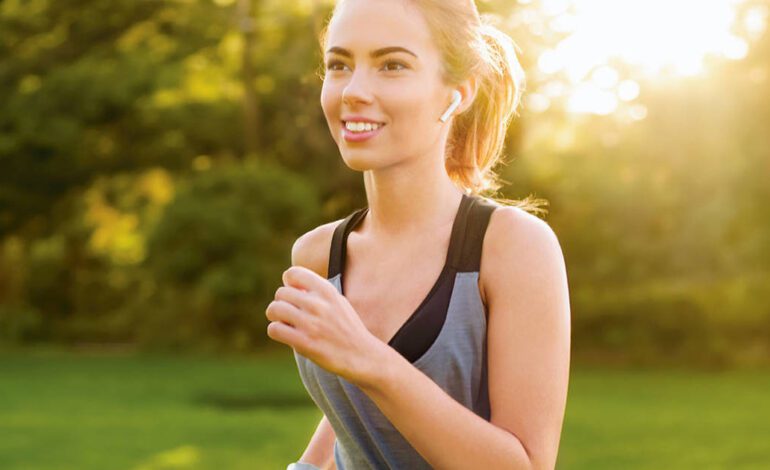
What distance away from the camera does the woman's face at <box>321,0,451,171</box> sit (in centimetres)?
172

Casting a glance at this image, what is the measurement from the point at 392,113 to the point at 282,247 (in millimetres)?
21775

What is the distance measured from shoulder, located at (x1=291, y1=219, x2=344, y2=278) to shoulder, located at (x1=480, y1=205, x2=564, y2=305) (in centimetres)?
44

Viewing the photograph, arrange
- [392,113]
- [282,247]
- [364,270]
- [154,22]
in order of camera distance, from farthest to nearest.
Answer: [154,22] → [282,247] → [364,270] → [392,113]

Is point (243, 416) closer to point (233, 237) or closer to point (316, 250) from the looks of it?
point (233, 237)

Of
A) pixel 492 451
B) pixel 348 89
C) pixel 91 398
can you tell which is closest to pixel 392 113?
pixel 348 89

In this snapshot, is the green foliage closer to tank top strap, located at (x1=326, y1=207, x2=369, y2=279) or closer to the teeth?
tank top strap, located at (x1=326, y1=207, x2=369, y2=279)

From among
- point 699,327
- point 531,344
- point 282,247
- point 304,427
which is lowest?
point 531,344

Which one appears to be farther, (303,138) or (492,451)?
(303,138)

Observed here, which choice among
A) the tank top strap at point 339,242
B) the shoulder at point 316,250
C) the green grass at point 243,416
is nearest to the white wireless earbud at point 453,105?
the tank top strap at point 339,242

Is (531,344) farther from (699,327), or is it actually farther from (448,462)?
(699,327)

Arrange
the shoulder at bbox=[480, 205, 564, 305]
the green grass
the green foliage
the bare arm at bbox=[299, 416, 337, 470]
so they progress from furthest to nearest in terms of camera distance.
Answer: the green foliage < the green grass < the bare arm at bbox=[299, 416, 337, 470] < the shoulder at bbox=[480, 205, 564, 305]

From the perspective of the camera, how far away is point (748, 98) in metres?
21.2

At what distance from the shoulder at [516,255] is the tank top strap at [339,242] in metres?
0.30

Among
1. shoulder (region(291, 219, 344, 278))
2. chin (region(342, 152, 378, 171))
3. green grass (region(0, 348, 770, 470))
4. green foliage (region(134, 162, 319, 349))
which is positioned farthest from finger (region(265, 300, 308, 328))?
green foliage (region(134, 162, 319, 349))
